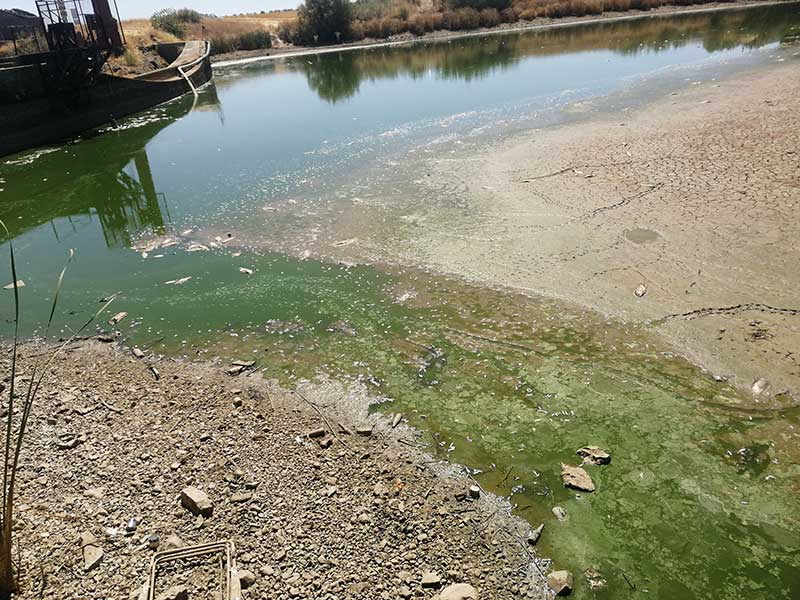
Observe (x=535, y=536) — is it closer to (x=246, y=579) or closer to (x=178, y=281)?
(x=246, y=579)

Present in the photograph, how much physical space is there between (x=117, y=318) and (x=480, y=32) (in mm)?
39650

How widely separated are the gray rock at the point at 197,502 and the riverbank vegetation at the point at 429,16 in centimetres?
4321

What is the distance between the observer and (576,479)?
386 cm

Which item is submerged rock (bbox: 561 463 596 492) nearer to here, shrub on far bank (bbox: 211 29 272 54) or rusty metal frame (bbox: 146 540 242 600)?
rusty metal frame (bbox: 146 540 242 600)

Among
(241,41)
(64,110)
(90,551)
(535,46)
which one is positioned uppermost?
(241,41)

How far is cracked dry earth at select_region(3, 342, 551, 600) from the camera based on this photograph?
3166 mm

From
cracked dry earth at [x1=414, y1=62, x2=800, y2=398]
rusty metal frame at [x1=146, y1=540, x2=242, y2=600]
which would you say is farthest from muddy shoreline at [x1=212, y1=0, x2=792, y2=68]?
rusty metal frame at [x1=146, y1=540, x2=242, y2=600]

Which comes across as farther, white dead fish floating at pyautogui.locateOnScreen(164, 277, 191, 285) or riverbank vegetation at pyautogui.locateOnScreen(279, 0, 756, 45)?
riverbank vegetation at pyautogui.locateOnScreen(279, 0, 756, 45)

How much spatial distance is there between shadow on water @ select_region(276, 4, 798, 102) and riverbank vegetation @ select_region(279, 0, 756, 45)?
15.5ft

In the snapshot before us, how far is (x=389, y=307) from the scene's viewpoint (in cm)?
620

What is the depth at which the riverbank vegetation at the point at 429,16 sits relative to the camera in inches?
1570

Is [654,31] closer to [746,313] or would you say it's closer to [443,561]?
[746,313]

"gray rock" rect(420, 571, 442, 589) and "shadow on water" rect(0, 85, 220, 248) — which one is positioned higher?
"shadow on water" rect(0, 85, 220, 248)

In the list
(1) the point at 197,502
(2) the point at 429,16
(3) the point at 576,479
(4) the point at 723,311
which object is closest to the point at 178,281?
(1) the point at 197,502
